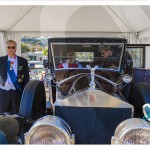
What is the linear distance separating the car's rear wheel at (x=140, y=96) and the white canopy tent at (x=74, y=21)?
278 cm

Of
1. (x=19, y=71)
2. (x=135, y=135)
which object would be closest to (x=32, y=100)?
(x=19, y=71)

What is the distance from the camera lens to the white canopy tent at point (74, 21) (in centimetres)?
651

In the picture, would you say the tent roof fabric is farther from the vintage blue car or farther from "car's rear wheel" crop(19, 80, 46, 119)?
"car's rear wheel" crop(19, 80, 46, 119)

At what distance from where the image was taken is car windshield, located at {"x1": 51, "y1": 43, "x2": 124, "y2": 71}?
3789mm

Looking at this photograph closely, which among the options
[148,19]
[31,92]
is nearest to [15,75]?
[31,92]

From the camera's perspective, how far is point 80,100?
8.38 ft

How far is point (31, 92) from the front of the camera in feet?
11.0

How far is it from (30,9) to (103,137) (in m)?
4.82

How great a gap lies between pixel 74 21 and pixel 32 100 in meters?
4.39

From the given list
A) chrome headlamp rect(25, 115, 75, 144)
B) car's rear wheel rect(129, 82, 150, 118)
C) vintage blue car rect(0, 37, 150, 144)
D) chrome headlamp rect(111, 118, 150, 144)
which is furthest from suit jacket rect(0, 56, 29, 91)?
chrome headlamp rect(111, 118, 150, 144)

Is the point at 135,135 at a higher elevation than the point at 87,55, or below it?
below

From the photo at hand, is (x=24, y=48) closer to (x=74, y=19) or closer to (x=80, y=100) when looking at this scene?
(x=74, y=19)

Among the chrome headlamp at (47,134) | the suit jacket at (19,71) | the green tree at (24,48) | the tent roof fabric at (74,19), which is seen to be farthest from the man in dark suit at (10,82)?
the green tree at (24,48)

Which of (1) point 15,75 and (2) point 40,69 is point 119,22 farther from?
(1) point 15,75
